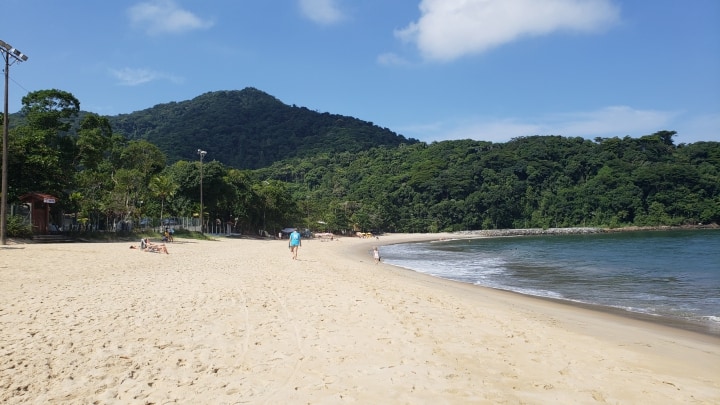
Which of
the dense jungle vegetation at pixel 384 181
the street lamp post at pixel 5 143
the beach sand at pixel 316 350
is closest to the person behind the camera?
the beach sand at pixel 316 350

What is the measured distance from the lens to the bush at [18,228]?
2236 centimetres

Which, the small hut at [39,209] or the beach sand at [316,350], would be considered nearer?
the beach sand at [316,350]

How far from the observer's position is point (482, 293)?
15.1 metres

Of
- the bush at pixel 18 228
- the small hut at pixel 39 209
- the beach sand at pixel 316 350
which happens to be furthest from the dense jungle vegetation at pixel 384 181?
the beach sand at pixel 316 350

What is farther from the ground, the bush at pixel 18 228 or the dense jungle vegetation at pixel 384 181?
the dense jungle vegetation at pixel 384 181

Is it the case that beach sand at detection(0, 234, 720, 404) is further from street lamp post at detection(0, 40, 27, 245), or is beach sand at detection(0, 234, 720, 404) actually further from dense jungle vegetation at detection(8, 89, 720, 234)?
dense jungle vegetation at detection(8, 89, 720, 234)

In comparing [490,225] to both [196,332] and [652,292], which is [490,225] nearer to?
[652,292]

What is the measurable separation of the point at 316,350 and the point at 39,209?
88.3ft

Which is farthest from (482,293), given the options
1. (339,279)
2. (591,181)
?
(591,181)

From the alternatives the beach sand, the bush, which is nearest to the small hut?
the bush

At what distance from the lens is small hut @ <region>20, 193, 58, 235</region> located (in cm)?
2517

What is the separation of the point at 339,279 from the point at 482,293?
4.84 meters

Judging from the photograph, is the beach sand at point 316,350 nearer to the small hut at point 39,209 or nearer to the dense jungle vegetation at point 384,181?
the small hut at point 39,209

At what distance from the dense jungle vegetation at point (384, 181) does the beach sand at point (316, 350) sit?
23458 mm
